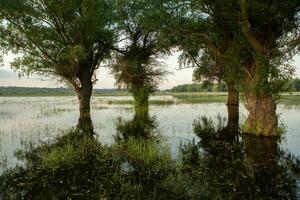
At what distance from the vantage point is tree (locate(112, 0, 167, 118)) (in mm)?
36781

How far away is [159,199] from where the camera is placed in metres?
8.48

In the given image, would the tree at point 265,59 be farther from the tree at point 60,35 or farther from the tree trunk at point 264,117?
the tree at point 60,35

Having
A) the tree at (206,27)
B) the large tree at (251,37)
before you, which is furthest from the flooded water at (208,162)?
the tree at (206,27)

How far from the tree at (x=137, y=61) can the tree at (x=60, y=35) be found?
5337mm

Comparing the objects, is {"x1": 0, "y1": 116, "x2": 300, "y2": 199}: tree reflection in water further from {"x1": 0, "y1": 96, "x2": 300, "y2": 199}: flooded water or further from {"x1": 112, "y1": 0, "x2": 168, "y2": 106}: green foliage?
{"x1": 112, "y1": 0, "x2": 168, "y2": 106}: green foliage

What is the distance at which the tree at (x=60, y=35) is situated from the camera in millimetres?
26266

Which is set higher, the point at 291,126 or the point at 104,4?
the point at 104,4

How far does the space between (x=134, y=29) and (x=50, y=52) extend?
12057 millimetres

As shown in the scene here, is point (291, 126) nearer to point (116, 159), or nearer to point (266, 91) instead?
point (266, 91)

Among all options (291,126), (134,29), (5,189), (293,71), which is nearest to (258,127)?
(293,71)

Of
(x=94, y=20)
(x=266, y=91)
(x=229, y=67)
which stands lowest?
(x=266, y=91)

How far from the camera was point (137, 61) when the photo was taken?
3666 cm

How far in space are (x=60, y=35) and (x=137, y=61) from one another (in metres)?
10.5

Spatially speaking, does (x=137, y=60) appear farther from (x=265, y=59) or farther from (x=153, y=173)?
(x=153, y=173)
